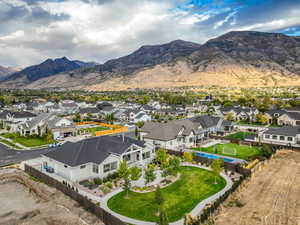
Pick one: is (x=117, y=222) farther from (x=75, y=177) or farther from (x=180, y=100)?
(x=180, y=100)

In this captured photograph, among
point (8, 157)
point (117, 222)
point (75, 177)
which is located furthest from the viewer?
point (8, 157)

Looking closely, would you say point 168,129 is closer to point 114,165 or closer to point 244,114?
point 114,165

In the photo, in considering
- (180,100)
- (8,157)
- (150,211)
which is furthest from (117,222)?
(180,100)

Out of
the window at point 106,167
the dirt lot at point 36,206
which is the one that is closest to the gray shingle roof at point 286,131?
the window at point 106,167

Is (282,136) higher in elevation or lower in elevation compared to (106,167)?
lower

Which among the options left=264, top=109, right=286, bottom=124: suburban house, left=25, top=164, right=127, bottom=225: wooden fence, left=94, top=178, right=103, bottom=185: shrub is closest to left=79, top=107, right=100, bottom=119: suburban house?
left=25, top=164, right=127, bottom=225: wooden fence

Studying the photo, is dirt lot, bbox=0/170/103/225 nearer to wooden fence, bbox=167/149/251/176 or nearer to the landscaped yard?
wooden fence, bbox=167/149/251/176

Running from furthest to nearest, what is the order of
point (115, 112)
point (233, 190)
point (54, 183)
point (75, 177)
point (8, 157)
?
point (115, 112), point (8, 157), point (75, 177), point (54, 183), point (233, 190)

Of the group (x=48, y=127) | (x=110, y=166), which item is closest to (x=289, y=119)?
(x=110, y=166)
